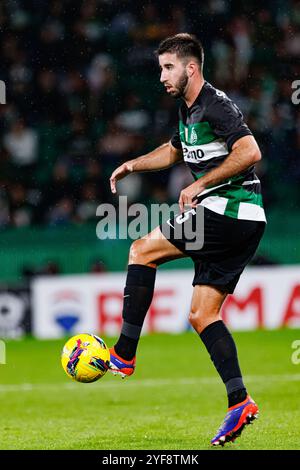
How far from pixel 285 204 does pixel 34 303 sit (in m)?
3.74

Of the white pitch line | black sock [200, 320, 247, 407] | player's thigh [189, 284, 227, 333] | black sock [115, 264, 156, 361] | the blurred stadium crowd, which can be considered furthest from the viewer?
the blurred stadium crowd

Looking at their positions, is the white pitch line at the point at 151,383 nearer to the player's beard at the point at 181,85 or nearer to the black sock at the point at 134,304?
the black sock at the point at 134,304

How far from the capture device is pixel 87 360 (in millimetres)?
5582

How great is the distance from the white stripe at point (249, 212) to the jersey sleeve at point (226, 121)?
41 centimetres

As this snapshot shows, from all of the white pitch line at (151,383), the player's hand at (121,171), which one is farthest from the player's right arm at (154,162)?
the white pitch line at (151,383)

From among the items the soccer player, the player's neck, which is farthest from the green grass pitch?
the player's neck

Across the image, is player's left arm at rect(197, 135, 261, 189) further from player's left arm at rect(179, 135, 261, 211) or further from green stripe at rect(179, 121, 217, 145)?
green stripe at rect(179, 121, 217, 145)

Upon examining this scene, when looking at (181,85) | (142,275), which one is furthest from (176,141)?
(142,275)

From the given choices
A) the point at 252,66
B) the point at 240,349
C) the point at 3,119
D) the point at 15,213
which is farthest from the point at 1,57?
the point at 240,349

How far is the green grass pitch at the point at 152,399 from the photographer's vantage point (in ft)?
19.0

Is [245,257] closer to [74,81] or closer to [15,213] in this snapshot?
[15,213]

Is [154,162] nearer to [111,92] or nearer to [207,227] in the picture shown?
[207,227]

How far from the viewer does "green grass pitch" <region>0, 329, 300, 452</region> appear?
5805 millimetres

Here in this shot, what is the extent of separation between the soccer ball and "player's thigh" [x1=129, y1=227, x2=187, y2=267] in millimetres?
552
